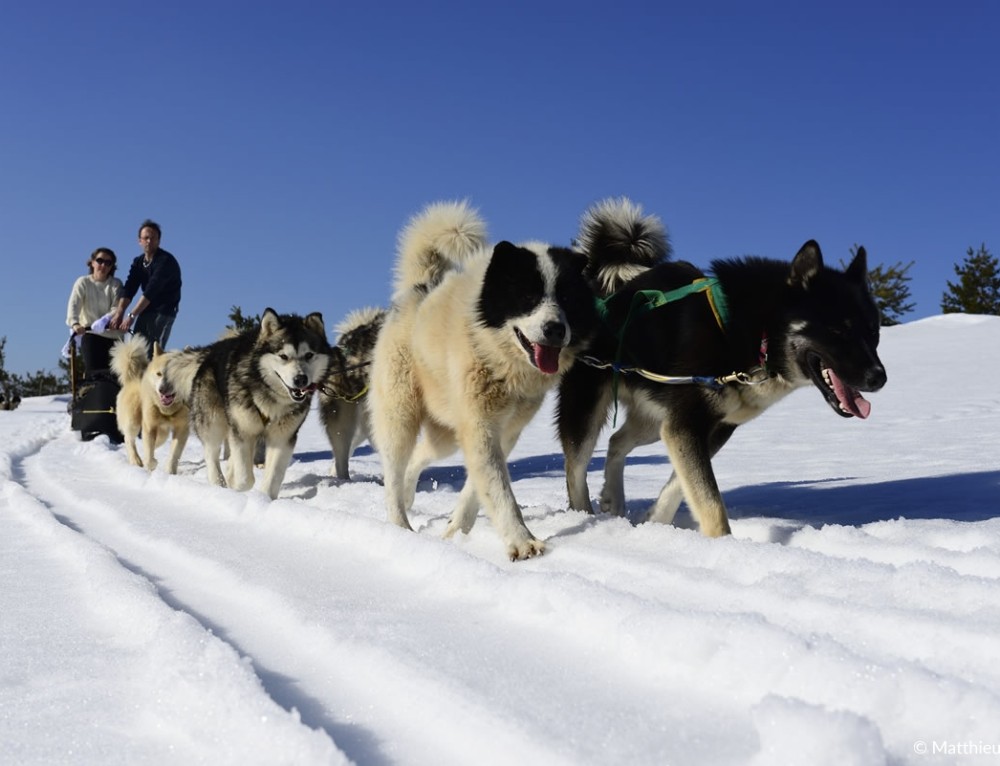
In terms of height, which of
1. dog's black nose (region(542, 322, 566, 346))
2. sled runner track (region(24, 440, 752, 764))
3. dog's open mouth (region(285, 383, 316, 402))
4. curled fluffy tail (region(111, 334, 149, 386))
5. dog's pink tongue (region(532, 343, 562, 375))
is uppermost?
curled fluffy tail (region(111, 334, 149, 386))

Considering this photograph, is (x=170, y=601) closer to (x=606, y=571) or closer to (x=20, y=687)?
(x=20, y=687)

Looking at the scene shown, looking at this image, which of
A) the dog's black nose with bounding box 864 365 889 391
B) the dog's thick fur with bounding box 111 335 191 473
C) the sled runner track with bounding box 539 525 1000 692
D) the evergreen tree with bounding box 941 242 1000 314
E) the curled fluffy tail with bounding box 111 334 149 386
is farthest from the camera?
the evergreen tree with bounding box 941 242 1000 314

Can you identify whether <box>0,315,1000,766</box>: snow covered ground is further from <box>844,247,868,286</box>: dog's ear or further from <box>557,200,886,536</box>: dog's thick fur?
<box>844,247,868,286</box>: dog's ear

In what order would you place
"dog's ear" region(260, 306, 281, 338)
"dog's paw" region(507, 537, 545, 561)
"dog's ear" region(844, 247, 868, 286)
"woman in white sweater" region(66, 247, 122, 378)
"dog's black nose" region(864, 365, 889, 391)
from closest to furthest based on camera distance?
"dog's paw" region(507, 537, 545, 561)
"dog's black nose" region(864, 365, 889, 391)
"dog's ear" region(844, 247, 868, 286)
"dog's ear" region(260, 306, 281, 338)
"woman in white sweater" region(66, 247, 122, 378)

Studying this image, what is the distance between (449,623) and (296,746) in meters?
0.77

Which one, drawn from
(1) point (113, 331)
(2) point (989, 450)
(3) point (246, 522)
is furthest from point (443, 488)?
(1) point (113, 331)

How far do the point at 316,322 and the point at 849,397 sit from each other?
4.17m

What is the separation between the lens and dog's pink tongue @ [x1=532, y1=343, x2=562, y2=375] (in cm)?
343

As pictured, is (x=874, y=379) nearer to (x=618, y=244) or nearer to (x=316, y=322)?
(x=618, y=244)

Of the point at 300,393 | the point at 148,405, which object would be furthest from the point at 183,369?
the point at 300,393

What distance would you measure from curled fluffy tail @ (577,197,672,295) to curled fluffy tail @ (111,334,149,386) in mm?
5276

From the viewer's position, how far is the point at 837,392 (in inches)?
132

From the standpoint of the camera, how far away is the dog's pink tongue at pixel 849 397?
329cm

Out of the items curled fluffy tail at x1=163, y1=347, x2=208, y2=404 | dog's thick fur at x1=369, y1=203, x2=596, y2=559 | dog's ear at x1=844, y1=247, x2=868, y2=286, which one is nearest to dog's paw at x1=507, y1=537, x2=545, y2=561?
dog's thick fur at x1=369, y1=203, x2=596, y2=559
